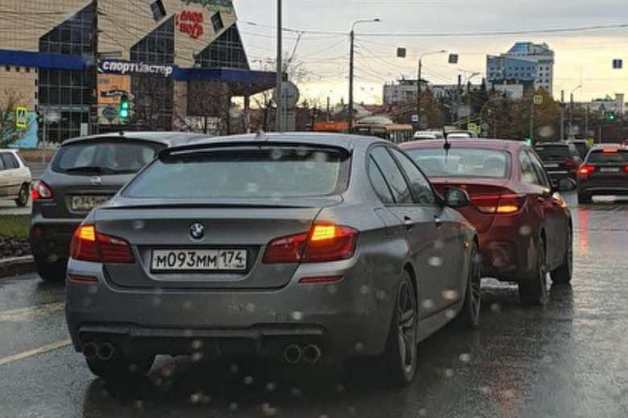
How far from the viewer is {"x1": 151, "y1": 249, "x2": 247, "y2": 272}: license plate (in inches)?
214

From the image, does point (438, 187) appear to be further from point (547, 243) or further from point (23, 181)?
point (23, 181)

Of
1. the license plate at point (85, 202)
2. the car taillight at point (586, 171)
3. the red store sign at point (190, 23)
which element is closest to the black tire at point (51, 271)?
the license plate at point (85, 202)

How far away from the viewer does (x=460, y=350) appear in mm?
7387

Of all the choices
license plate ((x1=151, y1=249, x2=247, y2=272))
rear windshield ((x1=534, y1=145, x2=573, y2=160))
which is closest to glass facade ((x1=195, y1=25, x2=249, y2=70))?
rear windshield ((x1=534, y1=145, x2=573, y2=160))

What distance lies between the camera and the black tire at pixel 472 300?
806 cm

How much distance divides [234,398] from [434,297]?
1676 millimetres

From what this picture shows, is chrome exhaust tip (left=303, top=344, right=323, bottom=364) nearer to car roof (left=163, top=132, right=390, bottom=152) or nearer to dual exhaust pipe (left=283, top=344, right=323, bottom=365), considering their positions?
dual exhaust pipe (left=283, top=344, right=323, bottom=365)

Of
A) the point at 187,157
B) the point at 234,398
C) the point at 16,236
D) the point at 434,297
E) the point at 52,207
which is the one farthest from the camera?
the point at 16,236

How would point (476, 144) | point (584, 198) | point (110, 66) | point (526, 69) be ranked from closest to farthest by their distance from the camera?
point (476, 144) → point (584, 198) → point (110, 66) → point (526, 69)

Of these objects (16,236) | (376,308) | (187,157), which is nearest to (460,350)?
(376,308)

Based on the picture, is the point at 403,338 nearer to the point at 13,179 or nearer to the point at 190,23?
the point at 13,179

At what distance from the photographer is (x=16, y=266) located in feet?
39.4

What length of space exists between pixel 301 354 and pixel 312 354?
0.06m

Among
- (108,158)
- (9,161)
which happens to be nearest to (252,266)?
(108,158)
